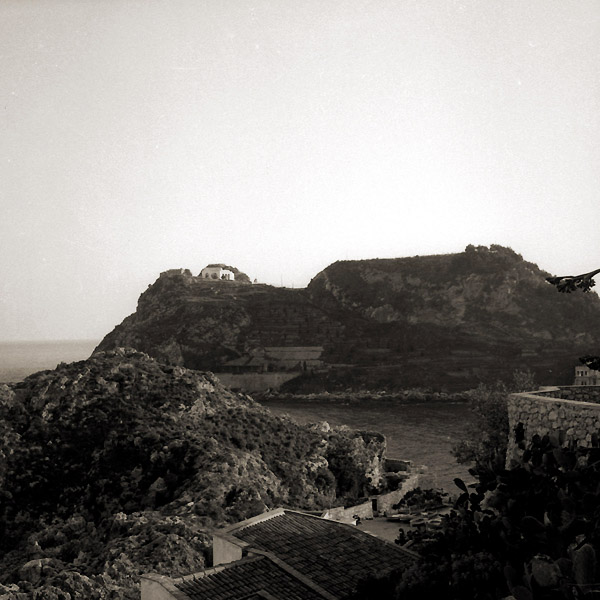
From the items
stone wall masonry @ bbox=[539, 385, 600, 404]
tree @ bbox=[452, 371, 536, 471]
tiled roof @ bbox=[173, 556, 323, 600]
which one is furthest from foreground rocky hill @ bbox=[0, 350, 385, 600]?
stone wall masonry @ bbox=[539, 385, 600, 404]

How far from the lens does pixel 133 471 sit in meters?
16.9

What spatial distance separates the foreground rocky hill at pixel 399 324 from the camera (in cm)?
7750

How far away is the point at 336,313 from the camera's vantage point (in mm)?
89812

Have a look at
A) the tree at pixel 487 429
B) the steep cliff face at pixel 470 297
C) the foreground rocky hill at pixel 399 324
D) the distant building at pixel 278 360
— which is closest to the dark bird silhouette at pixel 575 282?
the tree at pixel 487 429

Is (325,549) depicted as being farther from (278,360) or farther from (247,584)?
(278,360)

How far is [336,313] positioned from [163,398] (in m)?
70.2

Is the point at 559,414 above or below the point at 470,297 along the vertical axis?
below

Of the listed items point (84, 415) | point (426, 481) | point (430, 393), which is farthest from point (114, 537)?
point (430, 393)

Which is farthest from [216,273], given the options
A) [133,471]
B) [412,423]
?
[133,471]

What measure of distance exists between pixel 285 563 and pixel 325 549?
1167 millimetres

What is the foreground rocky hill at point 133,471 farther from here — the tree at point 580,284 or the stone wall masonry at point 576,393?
the tree at point 580,284

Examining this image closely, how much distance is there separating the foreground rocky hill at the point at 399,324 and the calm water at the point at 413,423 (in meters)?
10.4

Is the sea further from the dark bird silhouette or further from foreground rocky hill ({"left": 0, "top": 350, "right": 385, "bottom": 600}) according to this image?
the dark bird silhouette

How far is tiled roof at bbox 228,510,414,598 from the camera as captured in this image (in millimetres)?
9281
